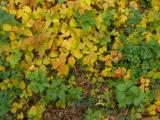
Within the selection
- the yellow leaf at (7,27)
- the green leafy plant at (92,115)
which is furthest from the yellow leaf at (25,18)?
the green leafy plant at (92,115)

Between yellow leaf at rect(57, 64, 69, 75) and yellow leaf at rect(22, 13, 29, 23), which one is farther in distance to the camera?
yellow leaf at rect(22, 13, 29, 23)

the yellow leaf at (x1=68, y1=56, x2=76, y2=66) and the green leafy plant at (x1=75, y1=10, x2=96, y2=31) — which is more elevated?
the green leafy plant at (x1=75, y1=10, x2=96, y2=31)

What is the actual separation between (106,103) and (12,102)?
3.93 feet

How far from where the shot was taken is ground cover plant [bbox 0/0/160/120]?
4816 millimetres

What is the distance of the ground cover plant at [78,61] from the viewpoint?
190 inches

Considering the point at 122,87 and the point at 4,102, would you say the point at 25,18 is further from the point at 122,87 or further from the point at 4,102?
the point at 122,87

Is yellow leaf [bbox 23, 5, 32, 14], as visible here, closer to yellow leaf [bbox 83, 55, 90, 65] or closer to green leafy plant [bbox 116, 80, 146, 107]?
yellow leaf [bbox 83, 55, 90, 65]

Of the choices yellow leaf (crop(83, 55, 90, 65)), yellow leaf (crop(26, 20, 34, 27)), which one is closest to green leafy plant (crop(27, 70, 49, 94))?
yellow leaf (crop(83, 55, 90, 65))

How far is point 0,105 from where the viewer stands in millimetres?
4691

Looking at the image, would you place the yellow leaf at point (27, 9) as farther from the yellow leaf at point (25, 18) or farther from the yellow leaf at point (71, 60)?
the yellow leaf at point (71, 60)

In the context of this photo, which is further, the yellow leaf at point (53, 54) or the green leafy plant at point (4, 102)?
the yellow leaf at point (53, 54)

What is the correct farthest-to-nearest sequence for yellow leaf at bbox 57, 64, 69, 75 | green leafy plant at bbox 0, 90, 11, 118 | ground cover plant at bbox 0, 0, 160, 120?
yellow leaf at bbox 57, 64, 69, 75, ground cover plant at bbox 0, 0, 160, 120, green leafy plant at bbox 0, 90, 11, 118

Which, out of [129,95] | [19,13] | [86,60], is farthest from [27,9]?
[129,95]

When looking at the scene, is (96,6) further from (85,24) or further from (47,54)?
(47,54)
